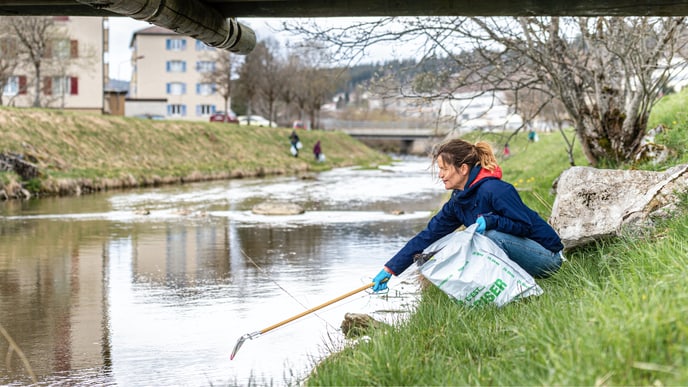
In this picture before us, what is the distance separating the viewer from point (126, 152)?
33156 mm

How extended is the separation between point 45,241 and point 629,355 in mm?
11451

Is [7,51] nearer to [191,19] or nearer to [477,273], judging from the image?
[191,19]

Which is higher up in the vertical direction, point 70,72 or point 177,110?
point 70,72

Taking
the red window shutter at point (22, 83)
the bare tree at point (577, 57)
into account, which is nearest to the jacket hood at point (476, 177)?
the bare tree at point (577, 57)

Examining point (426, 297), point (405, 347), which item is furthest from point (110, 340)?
point (405, 347)

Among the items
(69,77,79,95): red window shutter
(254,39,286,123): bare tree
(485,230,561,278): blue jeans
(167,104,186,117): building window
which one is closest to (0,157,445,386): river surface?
(485,230,561,278): blue jeans

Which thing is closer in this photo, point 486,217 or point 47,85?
point 486,217

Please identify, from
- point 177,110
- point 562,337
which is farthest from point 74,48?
point 562,337

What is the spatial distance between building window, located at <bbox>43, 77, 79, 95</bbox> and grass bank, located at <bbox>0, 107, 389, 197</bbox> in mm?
12296

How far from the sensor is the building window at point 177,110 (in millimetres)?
91438

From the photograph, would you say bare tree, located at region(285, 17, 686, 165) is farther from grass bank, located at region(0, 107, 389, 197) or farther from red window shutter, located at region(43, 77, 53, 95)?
red window shutter, located at region(43, 77, 53, 95)

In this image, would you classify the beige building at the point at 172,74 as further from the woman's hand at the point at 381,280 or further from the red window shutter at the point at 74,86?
the woman's hand at the point at 381,280

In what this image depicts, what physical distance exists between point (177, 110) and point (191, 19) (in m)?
86.0

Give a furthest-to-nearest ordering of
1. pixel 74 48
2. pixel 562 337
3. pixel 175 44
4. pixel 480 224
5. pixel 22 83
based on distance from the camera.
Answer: pixel 175 44 → pixel 74 48 → pixel 22 83 → pixel 480 224 → pixel 562 337
